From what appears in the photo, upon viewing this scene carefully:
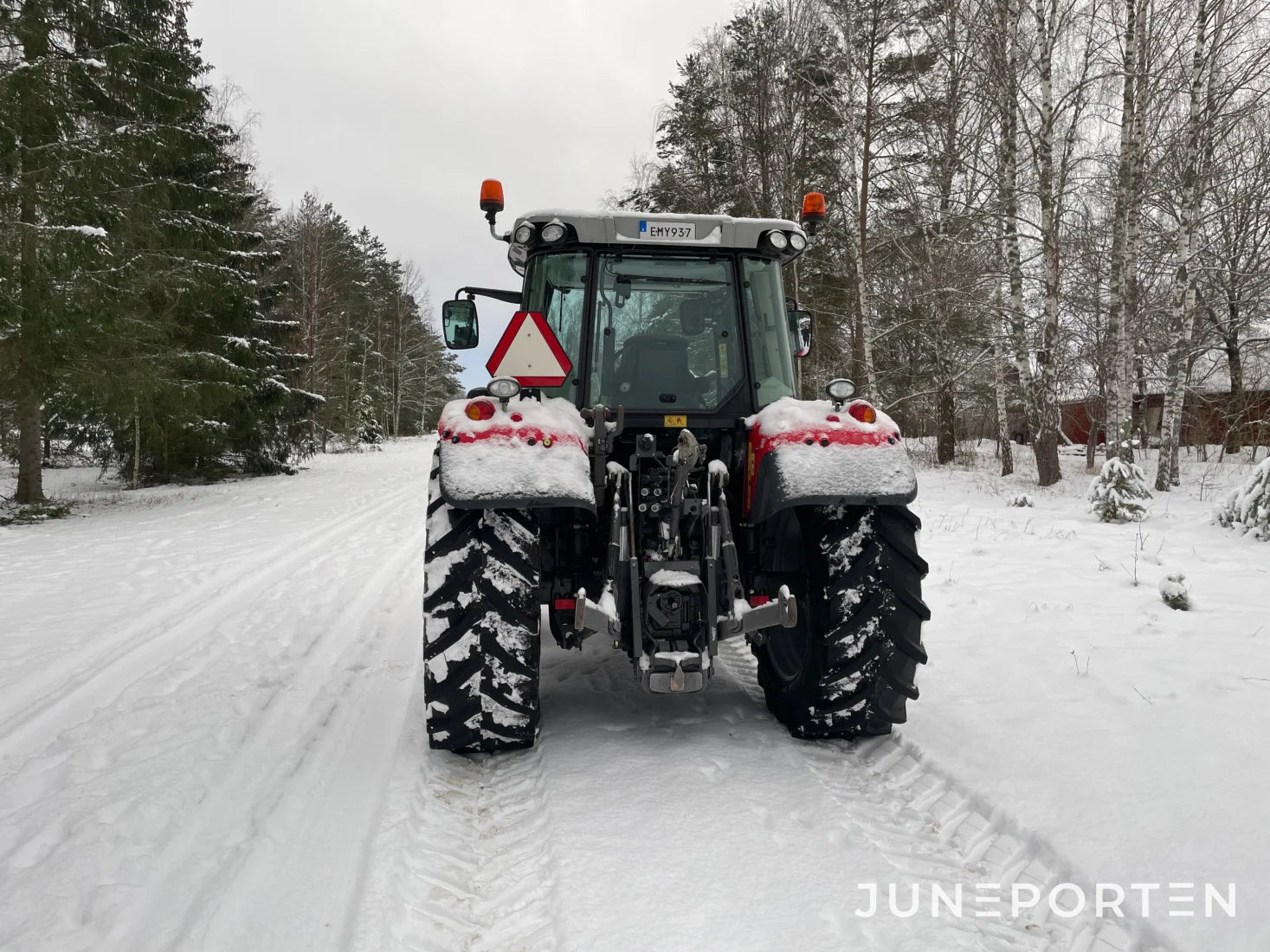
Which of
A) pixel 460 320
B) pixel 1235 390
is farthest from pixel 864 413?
pixel 1235 390

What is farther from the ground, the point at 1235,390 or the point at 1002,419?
the point at 1235,390

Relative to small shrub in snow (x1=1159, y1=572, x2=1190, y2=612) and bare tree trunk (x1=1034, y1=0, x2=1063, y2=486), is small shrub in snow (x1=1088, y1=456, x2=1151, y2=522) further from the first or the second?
small shrub in snow (x1=1159, y1=572, x2=1190, y2=612)

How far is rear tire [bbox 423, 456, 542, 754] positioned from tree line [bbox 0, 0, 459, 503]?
870cm

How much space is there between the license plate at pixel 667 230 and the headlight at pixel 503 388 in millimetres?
1095

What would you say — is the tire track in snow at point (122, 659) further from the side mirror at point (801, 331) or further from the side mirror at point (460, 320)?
the side mirror at point (801, 331)

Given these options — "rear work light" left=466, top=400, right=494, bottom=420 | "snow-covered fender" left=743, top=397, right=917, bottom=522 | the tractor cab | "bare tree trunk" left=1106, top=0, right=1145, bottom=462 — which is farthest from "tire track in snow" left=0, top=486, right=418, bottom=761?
A: "bare tree trunk" left=1106, top=0, right=1145, bottom=462

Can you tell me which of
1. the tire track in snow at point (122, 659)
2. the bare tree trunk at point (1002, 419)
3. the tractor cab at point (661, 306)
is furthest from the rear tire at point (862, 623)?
the bare tree trunk at point (1002, 419)

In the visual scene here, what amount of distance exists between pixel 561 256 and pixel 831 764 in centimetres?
266

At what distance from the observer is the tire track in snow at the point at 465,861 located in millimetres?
2037

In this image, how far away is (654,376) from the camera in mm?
3705

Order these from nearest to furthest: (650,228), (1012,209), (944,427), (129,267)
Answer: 1. (650,228)
2. (129,267)
3. (1012,209)
4. (944,427)

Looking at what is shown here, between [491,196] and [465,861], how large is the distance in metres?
3.24

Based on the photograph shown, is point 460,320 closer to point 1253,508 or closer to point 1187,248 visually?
point 1253,508

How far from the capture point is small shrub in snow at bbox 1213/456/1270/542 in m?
Result: 6.76
